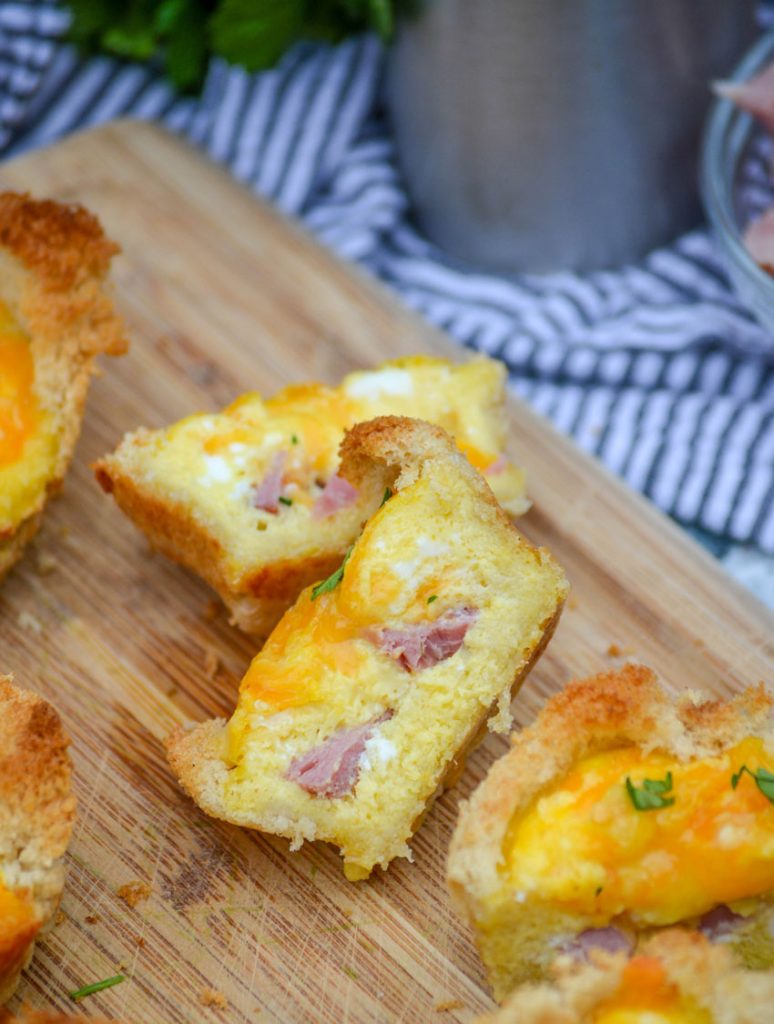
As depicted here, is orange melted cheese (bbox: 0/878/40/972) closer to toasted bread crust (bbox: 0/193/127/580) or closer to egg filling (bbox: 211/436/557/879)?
egg filling (bbox: 211/436/557/879)

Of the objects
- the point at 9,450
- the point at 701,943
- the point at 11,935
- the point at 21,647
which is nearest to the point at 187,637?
the point at 21,647

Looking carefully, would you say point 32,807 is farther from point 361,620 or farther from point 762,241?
point 762,241

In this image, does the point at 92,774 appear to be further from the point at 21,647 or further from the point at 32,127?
the point at 32,127

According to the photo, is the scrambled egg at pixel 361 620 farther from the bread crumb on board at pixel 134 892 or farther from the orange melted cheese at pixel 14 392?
the orange melted cheese at pixel 14 392

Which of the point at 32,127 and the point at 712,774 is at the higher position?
the point at 32,127

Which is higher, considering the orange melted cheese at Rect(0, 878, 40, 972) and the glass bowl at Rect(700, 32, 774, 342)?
the orange melted cheese at Rect(0, 878, 40, 972)

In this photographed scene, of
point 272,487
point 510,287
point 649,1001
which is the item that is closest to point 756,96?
point 510,287

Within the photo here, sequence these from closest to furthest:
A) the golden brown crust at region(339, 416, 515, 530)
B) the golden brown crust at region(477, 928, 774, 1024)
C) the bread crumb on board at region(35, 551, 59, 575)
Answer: the golden brown crust at region(477, 928, 774, 1024), the golden brown crust at region(339, 416, 515, 530), the bread crumb on board at region(35, 551, 59, 575)

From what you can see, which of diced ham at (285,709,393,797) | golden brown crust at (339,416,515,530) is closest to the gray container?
golden brown crust at (339,416,515,530)
